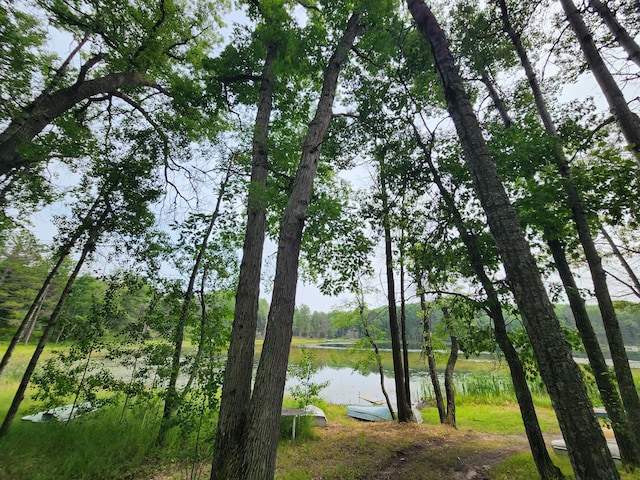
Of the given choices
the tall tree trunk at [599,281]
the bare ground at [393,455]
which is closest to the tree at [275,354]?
the bare ground at [393,455]

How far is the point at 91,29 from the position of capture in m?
4.53

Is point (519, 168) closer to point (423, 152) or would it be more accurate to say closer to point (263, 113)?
point (423, 152)

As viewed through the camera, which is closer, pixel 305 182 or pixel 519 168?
pixel 305 182

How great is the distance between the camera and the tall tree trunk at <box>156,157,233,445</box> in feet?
15.3

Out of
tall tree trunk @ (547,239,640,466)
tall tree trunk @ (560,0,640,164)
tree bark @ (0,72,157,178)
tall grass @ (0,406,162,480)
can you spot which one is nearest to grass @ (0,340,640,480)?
tall grass @ (0,406,162,480)

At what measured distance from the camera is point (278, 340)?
2785 mm

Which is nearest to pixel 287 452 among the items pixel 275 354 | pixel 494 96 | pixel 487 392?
pixel 275 354

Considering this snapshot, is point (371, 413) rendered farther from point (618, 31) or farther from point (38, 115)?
point (38, 115)

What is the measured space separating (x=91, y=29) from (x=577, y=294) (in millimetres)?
9562

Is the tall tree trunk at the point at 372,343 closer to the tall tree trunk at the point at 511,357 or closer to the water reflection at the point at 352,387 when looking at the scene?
the water reflection at the point at 352,387

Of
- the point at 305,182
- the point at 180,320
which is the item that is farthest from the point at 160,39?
the point at 180,320

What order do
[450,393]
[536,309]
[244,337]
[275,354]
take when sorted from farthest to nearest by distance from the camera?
1. [450,393]
2. [244,337]
3. [275,354]
4. [536,309]

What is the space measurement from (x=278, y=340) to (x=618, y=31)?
6.52 meters

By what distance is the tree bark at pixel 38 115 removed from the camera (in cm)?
346
